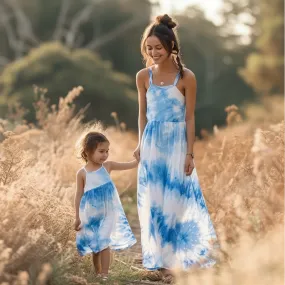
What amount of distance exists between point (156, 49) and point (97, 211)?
1.24m

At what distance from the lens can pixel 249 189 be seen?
17.1 ft

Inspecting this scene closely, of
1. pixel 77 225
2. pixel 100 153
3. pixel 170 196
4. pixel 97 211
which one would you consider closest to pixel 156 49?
pixel 100 153

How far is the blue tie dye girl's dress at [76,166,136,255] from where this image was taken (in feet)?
17.9

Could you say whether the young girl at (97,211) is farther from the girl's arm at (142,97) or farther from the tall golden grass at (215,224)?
the girl's arm at (142,97)

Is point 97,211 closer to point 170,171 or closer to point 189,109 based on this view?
point 170,171

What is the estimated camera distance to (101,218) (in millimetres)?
5508

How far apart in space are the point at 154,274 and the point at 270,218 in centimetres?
160

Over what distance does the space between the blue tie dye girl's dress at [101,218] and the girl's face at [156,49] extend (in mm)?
901

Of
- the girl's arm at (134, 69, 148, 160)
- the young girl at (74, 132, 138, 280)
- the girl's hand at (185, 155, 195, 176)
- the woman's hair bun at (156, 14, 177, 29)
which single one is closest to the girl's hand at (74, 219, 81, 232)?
the young girl at (74, 132, 138, 280)

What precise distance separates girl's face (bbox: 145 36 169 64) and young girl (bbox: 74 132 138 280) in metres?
0.69

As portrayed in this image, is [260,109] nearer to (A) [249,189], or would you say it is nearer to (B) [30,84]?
(B) [30,84]

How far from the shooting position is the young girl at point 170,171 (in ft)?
17.9

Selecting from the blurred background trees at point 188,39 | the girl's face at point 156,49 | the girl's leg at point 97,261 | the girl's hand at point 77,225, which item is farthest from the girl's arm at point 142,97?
the blurred background trees at point 188,39

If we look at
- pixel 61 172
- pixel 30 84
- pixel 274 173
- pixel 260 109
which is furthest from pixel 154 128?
pixel 260 109
